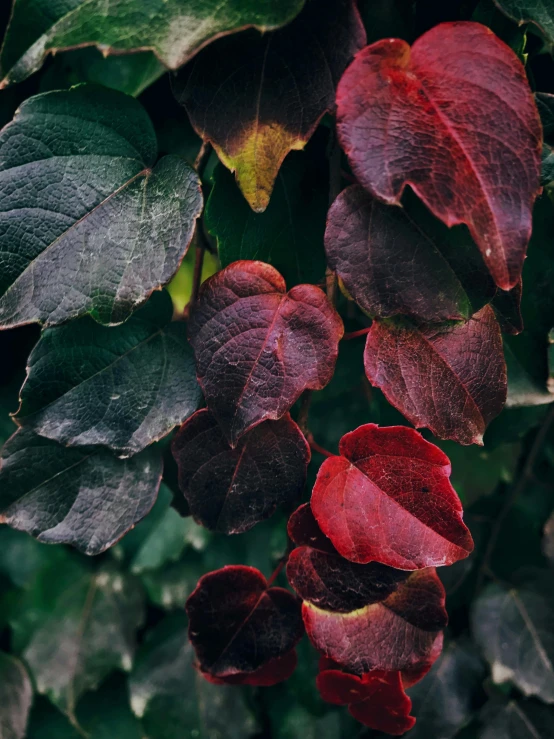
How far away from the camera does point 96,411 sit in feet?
1.47

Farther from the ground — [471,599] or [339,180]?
[339,180]

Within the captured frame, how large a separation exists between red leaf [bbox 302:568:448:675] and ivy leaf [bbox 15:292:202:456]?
0.17 m

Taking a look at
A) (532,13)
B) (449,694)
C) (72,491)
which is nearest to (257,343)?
(72,491)

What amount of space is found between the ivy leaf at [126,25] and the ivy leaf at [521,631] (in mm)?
635

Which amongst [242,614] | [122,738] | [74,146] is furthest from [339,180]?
[122,738]

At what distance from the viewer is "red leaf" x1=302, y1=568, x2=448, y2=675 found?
401 millimetres

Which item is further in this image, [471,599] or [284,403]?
[471,599]

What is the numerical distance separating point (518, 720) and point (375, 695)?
38 cm

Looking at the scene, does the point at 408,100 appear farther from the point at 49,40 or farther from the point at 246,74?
the point at 49,40

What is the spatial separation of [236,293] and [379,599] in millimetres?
223

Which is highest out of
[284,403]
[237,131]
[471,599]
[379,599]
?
[237,131]

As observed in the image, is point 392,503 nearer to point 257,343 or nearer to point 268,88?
point 257,343

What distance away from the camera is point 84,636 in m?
0.76

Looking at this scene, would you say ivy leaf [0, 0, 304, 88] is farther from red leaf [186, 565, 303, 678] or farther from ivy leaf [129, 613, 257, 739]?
ivy leaf [129, 613, 257, 739]
